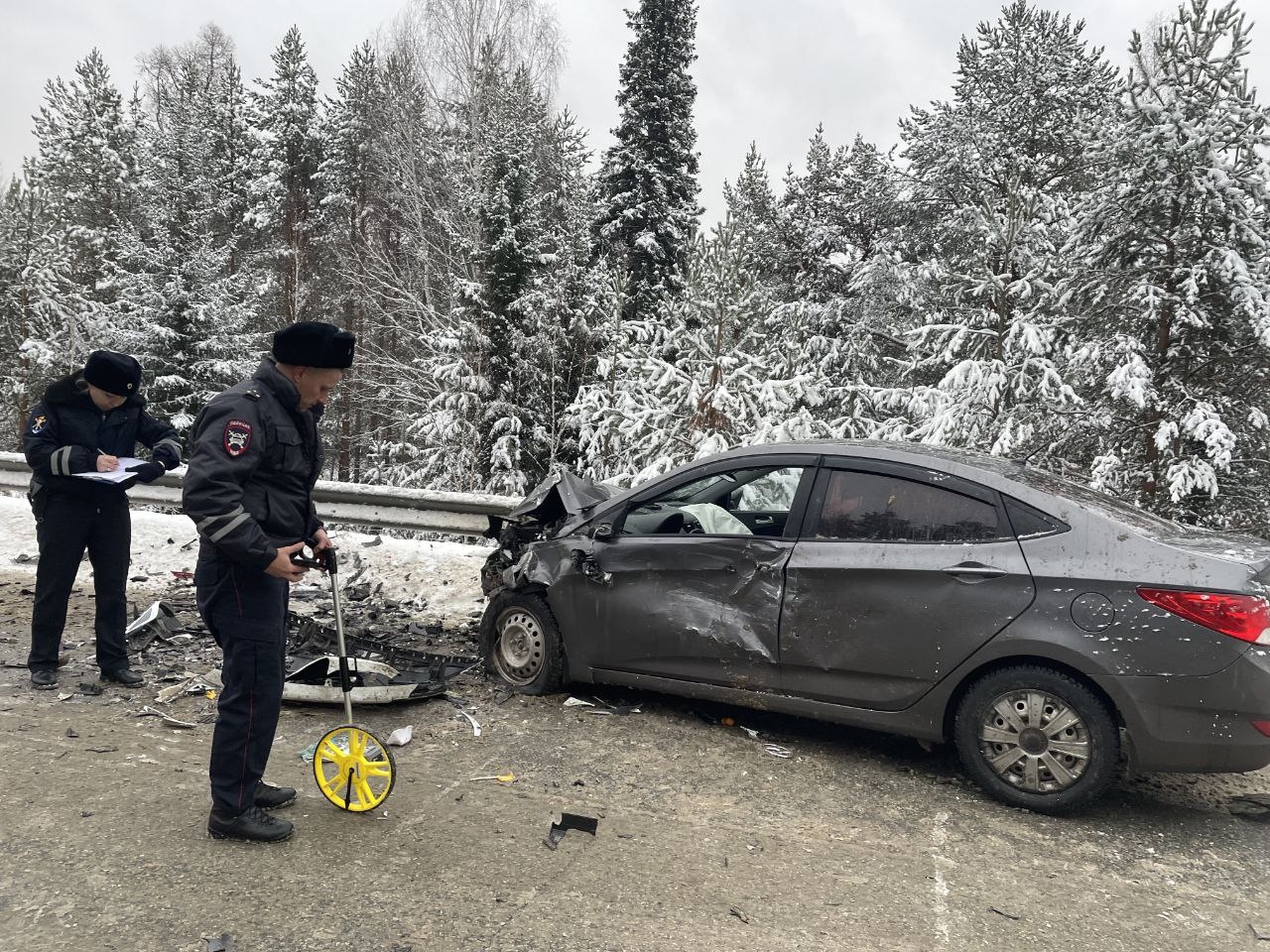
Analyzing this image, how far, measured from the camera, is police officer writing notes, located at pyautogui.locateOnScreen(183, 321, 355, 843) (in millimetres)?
3205

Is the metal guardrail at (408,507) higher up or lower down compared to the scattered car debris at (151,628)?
higher up

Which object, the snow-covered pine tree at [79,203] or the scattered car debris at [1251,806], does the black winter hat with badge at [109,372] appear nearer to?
the scattered car debris at [1251,806]

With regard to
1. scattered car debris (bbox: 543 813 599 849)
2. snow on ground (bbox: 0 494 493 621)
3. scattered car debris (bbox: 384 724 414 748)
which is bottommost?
scattered car debris (bbox: 384 724 414 748)

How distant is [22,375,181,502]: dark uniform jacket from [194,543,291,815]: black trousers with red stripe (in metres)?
2.12

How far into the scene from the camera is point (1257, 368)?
9.35 m

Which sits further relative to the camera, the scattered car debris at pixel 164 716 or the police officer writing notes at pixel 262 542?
the scattered car debris at pixel 164 716

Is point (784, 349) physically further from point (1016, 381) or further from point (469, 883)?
point (469, 883)

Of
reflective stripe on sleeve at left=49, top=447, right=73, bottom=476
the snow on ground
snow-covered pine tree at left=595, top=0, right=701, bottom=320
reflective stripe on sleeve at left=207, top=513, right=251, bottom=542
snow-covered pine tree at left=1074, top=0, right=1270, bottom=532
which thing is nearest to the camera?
reflective stripe on sleeve at left=207, top=513, right=251, bottom=542

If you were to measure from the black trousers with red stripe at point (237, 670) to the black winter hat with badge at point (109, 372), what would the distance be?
7.31 feet

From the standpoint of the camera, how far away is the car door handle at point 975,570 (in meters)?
3.88

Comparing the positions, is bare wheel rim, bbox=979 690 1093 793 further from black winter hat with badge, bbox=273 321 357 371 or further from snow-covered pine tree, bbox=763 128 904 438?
snow-covered pine tree, bbox=763 128 904 438

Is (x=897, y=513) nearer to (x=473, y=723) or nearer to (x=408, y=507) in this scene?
(x=473, y=723)

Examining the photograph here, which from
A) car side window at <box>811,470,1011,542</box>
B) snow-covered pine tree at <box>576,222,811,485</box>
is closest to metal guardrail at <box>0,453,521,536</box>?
snow-covered pine tree at <box>576,222,811,485</box>

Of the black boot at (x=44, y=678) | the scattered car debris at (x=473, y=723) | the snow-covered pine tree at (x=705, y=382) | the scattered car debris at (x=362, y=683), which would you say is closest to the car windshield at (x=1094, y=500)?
the scattered car debris at (x=473, y=723)
